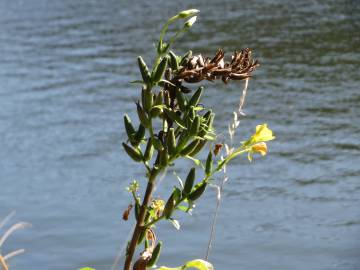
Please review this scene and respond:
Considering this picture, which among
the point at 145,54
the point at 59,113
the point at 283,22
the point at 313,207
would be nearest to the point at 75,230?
the point at 313,207

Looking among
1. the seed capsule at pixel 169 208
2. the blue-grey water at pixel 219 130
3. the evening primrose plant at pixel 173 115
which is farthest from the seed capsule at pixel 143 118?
the blue-grey water at pixel 219 130

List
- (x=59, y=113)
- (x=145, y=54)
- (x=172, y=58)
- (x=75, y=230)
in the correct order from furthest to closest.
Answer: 1. (x=145, y=54)
2. (x=59, y=113)
3. (x=75, y=230)
4. (x=172, y=58)

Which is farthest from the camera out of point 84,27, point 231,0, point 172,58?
point 231,0

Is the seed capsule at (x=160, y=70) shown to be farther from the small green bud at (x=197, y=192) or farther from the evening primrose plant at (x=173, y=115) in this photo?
the small green bud at (x=197, y=192)

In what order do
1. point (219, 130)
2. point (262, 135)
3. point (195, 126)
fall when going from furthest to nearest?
point (219, 130), point (262, 135), point (195, 126)

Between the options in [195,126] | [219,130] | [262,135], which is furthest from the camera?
[219,130]

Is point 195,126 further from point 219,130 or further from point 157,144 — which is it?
point 219,130

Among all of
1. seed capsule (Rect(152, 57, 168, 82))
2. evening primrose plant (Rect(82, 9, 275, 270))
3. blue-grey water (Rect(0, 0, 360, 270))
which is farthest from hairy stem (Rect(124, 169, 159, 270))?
blue-grey water (Rect(0, 0, 360, 270))

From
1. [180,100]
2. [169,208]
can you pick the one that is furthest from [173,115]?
[169,208]

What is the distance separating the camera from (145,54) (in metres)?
11.3

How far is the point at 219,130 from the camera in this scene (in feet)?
23.6

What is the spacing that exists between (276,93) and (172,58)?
24.8ft

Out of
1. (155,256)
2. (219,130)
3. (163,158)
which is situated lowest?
(155,256)

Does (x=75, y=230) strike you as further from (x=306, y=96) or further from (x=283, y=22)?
(x=283, y=22)
